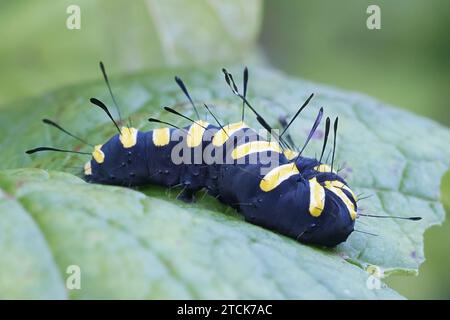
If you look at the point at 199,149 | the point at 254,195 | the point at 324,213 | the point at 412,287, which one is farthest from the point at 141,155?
the point at 412,287

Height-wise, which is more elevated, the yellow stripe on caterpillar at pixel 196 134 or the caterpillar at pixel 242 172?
the yellow stripe on caterpillar at pixel 196 134

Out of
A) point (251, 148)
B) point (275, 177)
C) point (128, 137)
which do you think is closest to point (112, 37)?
point (128, 137)

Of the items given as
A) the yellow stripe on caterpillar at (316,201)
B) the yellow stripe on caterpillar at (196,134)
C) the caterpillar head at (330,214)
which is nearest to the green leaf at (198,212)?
the caterpillar head at (330,214)

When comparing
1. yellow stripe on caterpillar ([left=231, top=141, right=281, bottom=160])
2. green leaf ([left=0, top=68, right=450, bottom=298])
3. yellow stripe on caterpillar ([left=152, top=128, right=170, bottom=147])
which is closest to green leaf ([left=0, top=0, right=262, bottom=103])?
green leaf ([left=0, top=68, right=450, bottom=298])

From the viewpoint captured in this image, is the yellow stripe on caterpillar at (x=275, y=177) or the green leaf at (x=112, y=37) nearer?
the yellow stripe on caterpillar at (x=275, y=177)

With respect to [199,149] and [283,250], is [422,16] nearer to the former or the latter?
[199,149]

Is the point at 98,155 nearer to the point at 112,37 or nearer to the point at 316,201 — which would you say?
the point at 316,201

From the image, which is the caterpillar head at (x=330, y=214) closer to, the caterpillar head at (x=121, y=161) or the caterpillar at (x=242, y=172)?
the caterpillar at (x=242, y=172)
